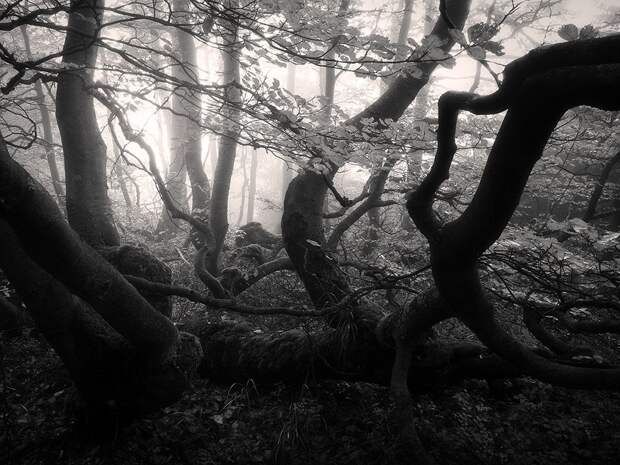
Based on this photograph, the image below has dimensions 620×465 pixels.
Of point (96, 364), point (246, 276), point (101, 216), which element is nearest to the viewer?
point (96, 364)

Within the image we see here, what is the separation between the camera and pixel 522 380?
4.32 m

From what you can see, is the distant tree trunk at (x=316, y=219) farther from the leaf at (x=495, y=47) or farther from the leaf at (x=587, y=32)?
the leaf at (x=587, y=32)

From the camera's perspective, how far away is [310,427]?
3520 millimetres

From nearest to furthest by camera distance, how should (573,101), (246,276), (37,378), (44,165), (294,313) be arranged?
(573,101)
(294,313)
(37,378)
(246,276)
(44,165)

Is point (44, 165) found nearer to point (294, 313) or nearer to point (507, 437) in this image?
point (294, 313)

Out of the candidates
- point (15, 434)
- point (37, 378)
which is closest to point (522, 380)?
point (15, 434)

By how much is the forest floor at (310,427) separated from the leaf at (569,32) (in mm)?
3379

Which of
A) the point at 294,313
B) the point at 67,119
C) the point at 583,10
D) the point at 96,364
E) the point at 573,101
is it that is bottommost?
the point at 96,364

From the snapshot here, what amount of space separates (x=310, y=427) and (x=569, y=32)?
379 cm

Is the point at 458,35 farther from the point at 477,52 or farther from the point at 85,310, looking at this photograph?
the point at 85,310

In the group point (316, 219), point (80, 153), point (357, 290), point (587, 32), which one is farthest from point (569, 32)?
point (80, 153)

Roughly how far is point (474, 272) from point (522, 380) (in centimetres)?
323

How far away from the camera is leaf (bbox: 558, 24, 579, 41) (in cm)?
147

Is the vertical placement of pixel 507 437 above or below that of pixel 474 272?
below
